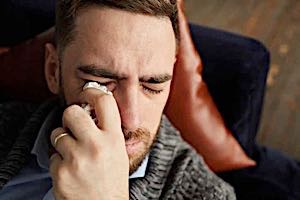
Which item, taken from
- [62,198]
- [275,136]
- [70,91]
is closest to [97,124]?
[62,198]

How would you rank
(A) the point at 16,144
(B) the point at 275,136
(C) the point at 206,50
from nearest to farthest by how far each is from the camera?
(A) the point at 16,144
(C) the point at 206,50
(B) the point at 275,136

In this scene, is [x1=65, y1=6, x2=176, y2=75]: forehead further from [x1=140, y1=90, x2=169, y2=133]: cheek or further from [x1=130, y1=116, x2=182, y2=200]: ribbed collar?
[x1=130, y1=116, x2=182, y2=200]: ribbed collar

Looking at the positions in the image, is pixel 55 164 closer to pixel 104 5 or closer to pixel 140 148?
pixel 140 148

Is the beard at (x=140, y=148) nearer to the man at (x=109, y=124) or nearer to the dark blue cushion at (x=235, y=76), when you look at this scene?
the man at (x=109, y=124)

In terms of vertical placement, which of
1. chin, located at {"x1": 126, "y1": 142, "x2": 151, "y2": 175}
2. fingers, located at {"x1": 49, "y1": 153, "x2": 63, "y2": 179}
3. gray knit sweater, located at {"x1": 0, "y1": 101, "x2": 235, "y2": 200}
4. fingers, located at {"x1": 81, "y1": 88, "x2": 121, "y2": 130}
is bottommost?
gray knit sweater, located at {"x1": 0, "y1": 101, "x2": 235, "y2": 200}

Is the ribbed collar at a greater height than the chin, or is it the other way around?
the chin

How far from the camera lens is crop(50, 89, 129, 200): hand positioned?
3.26ft

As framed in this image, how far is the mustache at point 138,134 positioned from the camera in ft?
Result: 3.92

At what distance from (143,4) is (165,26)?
8 centimetres

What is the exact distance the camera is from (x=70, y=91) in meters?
1.29

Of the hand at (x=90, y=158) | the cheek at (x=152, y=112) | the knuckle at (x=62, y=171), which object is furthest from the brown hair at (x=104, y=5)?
the knuckle at (x=62, y=171)

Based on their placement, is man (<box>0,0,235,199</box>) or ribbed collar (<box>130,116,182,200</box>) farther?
ribbed collar (<box>130,116,182,200</box>)

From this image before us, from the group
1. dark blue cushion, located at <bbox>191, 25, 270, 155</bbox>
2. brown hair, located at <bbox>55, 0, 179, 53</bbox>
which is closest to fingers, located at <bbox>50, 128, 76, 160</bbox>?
brown hair, located at <bbox>55, 0, 179, 53</bbox>

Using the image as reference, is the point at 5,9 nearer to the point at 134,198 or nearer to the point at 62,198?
the point at 134,198
